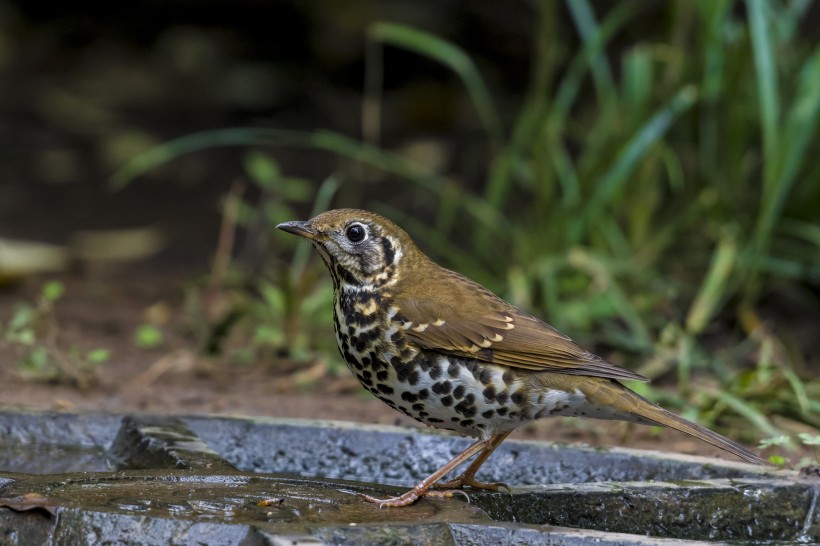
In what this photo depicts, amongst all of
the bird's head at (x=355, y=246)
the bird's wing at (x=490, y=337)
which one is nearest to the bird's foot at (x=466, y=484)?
the bird's wing at (x=490, y=337)

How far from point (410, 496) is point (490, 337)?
2.08 feet

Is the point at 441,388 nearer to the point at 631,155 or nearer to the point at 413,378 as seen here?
the point at 413,378

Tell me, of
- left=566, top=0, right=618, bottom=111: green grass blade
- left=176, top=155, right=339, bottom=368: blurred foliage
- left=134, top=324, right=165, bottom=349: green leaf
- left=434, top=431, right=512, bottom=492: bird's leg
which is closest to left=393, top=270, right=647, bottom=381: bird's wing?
left=434, top=431, right=512, bottom=492: bird's leg

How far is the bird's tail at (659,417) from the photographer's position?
135 inches

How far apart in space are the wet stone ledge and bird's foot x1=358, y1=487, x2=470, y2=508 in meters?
0.06

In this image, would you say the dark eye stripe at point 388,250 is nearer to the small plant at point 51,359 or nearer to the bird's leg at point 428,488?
the bird's leg at point 428,488

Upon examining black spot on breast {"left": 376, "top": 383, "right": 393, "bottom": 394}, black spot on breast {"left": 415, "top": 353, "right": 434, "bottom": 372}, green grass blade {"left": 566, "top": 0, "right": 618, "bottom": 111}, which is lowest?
black spot on breast {"left": 376, "top": 383, "right": 393, "bottom": 394}

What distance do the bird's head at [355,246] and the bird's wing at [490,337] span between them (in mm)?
135

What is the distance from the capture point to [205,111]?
10703mm

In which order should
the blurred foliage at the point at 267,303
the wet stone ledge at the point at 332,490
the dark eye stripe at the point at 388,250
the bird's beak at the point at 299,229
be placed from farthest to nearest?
the blurred foliage at the point at 267,303 → the dark eye stripe at the point at 388,250 → the bird's beak at the point at 299,229 → the wet stone ledge at the point at 332,490

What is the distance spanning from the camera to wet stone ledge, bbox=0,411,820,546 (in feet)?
8.59

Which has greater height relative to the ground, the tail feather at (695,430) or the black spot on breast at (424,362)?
the black spot on breast at (424,362)

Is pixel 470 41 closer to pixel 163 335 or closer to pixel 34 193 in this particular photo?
pixel 34 193

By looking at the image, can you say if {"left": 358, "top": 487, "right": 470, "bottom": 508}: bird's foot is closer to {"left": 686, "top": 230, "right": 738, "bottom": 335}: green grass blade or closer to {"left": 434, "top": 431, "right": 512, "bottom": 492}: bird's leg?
{"left": 434, "top": 431, "right": 512, "bottom": 492}: bird's leg
